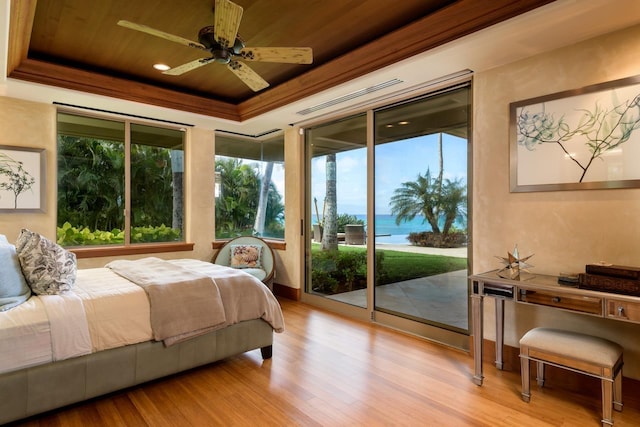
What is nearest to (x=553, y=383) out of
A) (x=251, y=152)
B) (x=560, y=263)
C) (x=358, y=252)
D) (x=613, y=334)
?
(x=613, y=334)

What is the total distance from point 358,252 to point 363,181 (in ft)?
2.87

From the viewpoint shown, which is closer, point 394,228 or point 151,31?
point 151,31

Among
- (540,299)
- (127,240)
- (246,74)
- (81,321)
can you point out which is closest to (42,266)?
(81,321)

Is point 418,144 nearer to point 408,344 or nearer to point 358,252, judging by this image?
point 358,252

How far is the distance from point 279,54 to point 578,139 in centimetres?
225

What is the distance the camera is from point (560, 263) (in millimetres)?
2625

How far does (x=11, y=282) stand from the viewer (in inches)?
87.8

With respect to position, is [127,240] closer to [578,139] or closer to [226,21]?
[226,21]

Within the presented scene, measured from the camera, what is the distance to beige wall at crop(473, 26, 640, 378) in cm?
234

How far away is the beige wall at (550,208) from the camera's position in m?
2.34

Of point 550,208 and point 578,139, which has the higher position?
point 578,139

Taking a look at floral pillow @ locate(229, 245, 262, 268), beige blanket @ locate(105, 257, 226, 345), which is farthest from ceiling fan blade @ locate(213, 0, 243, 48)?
floral pillow @ locate(229, 245, 262, 268)

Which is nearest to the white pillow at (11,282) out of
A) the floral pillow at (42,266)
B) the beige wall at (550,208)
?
the floral pillow at (42,266)

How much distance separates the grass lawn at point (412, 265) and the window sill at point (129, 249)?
8.59ft
